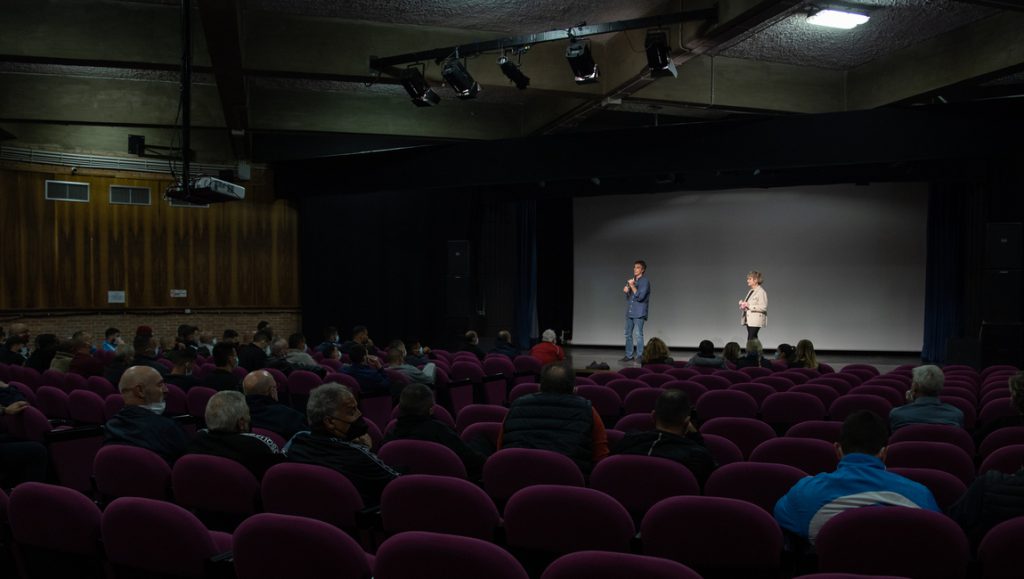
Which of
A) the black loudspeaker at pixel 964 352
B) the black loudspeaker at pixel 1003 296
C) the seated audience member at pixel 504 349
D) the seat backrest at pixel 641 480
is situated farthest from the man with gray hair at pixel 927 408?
the black loudspeaker at pixel 964 352

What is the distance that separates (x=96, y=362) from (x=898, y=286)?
12.7 metres

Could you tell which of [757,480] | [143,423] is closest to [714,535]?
[757,480]

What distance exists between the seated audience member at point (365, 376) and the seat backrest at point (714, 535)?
16.1 ft

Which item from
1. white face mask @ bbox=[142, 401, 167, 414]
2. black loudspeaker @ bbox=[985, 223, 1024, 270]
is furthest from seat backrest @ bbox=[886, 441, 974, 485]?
black loudspeaker @ bbox=[985, 223, 1024, 270]

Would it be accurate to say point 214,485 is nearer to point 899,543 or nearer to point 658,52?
point 899,543

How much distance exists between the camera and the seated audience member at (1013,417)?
3.96 meters

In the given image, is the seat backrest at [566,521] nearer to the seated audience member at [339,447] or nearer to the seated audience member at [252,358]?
the seated audience member at [339,447]

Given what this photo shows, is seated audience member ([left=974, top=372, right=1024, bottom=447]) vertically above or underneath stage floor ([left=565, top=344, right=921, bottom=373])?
above

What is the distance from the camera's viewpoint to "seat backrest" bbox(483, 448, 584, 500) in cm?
339

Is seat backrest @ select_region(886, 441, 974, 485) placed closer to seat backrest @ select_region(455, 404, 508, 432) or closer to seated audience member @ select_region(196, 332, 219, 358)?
seat backrest @ select_region(455, 404, 508, 432)

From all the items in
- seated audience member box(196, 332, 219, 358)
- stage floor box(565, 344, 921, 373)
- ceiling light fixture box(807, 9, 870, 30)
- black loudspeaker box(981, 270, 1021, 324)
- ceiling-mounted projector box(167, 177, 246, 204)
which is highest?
ceiling light fixture box(807, 9, 870, 30)

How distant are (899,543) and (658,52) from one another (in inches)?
270

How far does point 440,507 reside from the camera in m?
2.89

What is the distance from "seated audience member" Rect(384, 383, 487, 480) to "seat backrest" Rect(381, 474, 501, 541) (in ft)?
3.38
